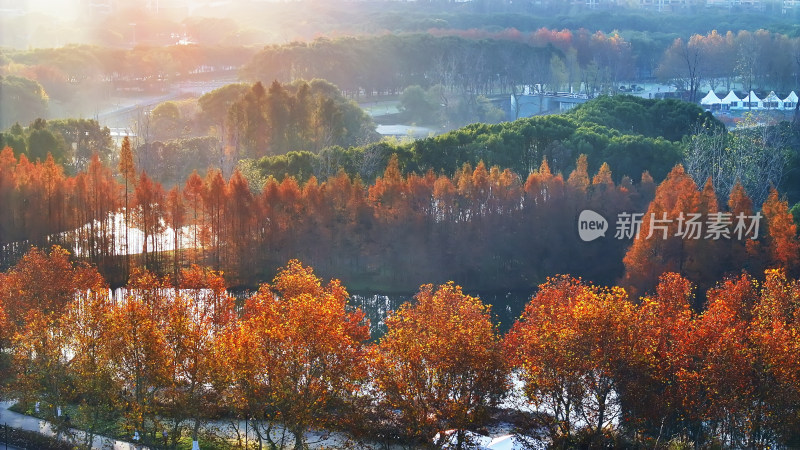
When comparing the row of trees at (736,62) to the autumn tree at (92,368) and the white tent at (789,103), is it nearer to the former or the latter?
the white tent at (789,103)

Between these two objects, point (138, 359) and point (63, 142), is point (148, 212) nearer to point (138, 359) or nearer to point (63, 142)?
point (63, 142)

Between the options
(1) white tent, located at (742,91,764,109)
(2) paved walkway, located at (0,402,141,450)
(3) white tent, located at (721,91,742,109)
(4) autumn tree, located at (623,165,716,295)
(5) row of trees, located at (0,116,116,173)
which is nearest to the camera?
(2) paved walkway, located at (0,402,141,450)

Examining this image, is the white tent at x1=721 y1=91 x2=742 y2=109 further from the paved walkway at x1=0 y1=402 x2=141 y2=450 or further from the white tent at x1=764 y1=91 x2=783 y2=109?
the paved walkway at x1=0 y1=402 x2=141 y2=450

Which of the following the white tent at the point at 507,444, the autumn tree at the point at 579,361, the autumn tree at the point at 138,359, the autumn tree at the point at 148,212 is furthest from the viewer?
the autumn tree at the point at 148,212

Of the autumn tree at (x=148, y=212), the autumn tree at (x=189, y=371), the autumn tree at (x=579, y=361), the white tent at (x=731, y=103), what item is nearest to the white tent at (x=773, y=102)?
the white tent at (x=731, y=103)

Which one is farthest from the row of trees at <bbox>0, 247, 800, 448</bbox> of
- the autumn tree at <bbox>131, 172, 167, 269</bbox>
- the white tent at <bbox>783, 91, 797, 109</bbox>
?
the white tent at <bbox>783, 91, 797, 109</bbox>

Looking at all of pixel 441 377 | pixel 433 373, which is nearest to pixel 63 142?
pixel 433 373
